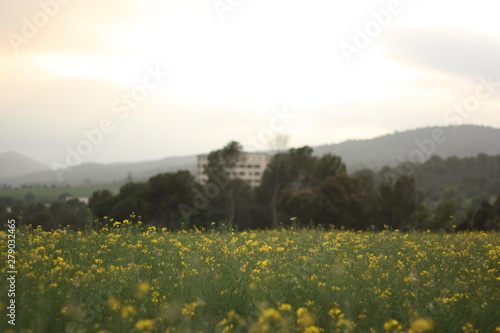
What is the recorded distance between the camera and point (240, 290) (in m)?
5.68

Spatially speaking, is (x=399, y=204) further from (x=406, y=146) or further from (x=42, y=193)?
(x=406, y=146)

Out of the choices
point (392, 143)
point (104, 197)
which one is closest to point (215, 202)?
point (104, 197)

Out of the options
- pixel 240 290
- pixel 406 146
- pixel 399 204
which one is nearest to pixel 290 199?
pixel 399 204

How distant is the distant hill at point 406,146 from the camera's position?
137250 mm

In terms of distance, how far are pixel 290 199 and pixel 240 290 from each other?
146ft

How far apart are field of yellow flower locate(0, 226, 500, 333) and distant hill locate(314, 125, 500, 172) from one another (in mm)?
119737

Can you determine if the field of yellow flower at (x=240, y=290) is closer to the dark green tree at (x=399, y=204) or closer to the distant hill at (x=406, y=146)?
the dark green tree at (x=399, y=204)

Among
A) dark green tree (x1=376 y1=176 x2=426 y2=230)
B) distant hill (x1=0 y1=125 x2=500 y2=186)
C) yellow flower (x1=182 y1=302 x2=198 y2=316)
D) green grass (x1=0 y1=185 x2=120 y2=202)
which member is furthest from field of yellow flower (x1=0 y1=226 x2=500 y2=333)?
distant hill (x1=0 y1=125 x2=500 y2=186)

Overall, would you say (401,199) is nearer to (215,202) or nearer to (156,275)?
(215,202)

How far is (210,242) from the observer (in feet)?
28.1

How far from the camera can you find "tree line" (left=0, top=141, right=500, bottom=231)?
46.8 metres

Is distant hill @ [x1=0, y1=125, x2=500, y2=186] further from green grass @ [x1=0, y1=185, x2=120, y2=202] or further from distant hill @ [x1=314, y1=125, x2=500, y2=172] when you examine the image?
green grass @ [x1=0, y1=185, x2=120, y2=202]

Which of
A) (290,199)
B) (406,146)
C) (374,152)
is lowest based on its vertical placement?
(290,199)

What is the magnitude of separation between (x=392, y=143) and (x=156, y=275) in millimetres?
181362
